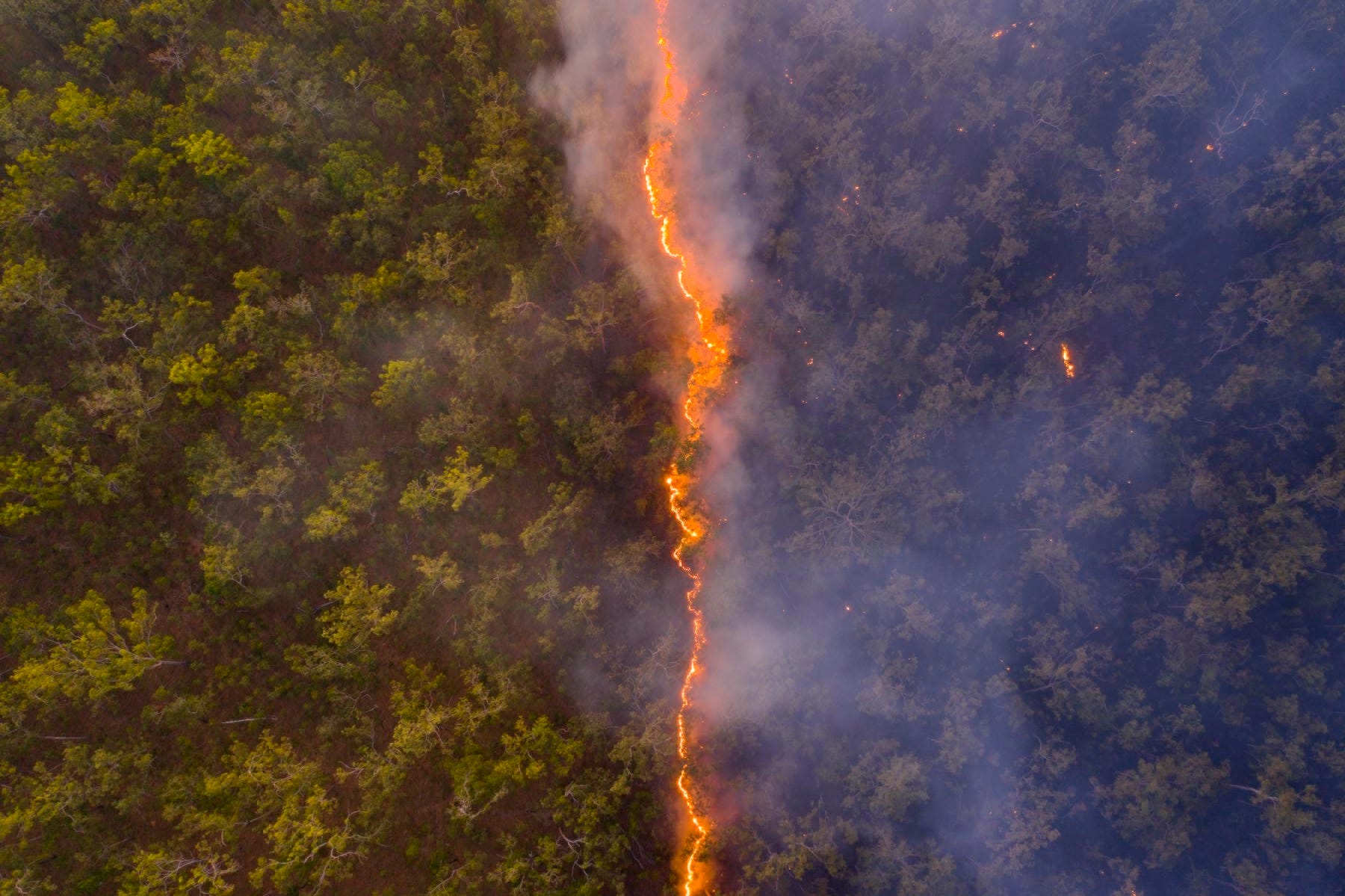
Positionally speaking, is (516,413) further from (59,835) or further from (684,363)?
(59,835)

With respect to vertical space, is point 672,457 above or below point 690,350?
below

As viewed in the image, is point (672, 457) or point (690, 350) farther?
point (690, 350)

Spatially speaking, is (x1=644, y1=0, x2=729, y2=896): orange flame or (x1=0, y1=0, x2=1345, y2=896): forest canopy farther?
(x1=644, y1=0, x2=729, y2=896): orange flame

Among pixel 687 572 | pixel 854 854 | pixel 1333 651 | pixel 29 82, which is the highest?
pixel 29 82

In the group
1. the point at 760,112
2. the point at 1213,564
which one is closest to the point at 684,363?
the point at 760,112

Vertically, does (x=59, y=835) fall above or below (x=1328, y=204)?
below

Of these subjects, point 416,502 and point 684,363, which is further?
point 684,363

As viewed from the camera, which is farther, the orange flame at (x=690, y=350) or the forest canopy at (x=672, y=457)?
the orange flame at (x=690, y=350)
